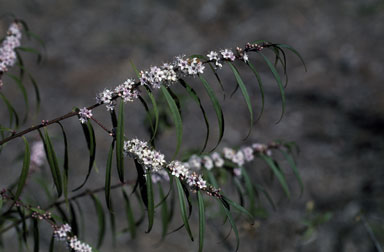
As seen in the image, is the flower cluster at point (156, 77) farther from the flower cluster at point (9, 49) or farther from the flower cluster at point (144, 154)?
the flower cluster at point (9, 49)

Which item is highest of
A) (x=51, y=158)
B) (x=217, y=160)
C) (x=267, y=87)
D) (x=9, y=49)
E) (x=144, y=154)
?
(x=267, y=87)

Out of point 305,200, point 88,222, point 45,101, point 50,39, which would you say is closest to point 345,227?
point 305,200

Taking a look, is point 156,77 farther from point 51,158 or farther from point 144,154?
point 51,158

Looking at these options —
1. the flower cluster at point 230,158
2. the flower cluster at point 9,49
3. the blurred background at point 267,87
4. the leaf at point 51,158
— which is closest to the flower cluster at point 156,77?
the leaf at point 51,158

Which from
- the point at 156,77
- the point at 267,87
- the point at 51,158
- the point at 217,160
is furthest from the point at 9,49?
the point at 267,87

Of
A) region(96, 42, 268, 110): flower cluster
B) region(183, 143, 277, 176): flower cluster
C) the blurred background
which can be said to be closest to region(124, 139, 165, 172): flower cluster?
region(96, 42, 268, 110): flower cluster

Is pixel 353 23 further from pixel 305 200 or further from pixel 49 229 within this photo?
pixel 49 229

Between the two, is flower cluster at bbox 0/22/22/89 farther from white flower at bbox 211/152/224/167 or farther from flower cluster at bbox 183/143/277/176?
white flower at bbox 211/152/224/167
